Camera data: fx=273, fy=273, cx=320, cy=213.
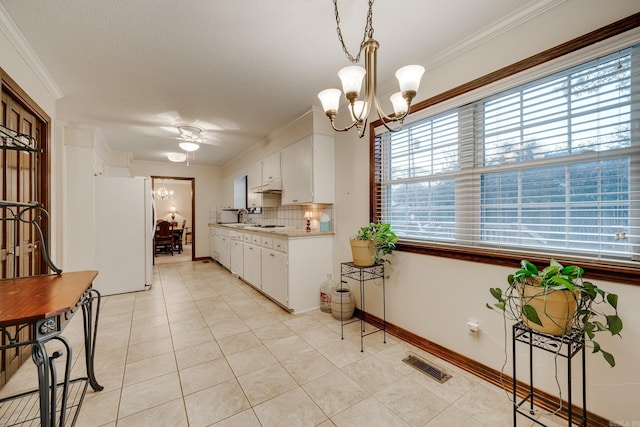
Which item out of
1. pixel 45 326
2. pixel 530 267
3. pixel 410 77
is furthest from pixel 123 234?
pixel 530 267

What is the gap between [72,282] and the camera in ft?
4.73

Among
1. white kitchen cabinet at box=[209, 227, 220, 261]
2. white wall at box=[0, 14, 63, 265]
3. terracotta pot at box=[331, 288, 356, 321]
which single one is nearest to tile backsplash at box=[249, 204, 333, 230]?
terracotta pot at box=[331, 288, 356, 321]

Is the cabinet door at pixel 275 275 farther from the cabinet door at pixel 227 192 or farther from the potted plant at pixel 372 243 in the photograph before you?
the cabinet door at pixel 227 192

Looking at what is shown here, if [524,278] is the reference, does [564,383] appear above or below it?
below

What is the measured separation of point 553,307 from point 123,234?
16.1 ft

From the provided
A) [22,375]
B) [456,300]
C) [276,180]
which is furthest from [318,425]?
[276,180]

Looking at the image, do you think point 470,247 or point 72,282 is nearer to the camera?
point 72,282

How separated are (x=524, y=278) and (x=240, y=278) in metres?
4.12

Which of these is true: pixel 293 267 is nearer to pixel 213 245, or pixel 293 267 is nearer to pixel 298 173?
pixel 298 173

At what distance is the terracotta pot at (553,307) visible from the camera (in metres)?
1.24

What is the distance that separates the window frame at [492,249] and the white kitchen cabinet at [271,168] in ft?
5.60

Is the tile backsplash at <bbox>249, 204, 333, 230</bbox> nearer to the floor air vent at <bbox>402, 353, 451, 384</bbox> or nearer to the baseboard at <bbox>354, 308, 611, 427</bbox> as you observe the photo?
the baseboard at <bbox>354, 308, 611, 427</bbox>

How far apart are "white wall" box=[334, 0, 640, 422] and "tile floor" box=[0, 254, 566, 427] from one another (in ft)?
0.86

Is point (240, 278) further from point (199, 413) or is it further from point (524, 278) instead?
point (524, 278)
